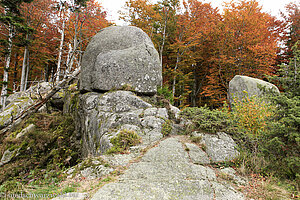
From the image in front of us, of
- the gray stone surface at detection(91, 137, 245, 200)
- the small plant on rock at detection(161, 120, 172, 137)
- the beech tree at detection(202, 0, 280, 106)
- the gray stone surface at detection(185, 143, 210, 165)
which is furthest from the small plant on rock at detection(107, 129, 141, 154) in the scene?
the beech tree at detection(202, 0, 280, 106)

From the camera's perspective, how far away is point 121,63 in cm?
635

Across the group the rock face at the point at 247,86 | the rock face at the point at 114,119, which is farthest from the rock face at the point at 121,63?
the rock face at the point at 247,86

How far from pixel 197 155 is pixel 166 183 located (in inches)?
60.3

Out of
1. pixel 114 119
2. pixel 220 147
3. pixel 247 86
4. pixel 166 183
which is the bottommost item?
pixel 166 183

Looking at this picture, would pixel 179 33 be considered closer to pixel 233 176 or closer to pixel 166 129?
pixel 166 129

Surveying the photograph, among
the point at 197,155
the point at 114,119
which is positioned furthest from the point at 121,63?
the point at 197,155

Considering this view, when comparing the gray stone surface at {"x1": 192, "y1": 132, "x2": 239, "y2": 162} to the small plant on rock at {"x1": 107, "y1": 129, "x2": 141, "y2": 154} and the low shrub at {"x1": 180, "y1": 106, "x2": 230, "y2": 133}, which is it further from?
the small plant on rock at {"x1": 107, "y1": 129, "x2": 141, "y2": 154}

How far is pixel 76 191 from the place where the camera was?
2457mm

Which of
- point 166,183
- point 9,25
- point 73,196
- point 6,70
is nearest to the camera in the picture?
point 73,196

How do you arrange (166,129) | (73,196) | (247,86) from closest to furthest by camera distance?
(73,196) → (166,129) → (247,86)

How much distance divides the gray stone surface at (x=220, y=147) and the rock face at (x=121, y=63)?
10.6 feet

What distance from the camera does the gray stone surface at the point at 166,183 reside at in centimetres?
229

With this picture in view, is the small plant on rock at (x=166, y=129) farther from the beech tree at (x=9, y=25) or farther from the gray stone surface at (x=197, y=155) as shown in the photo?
the beech tree at (x=9, y=25)

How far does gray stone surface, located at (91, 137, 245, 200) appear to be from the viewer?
7.53ft
